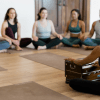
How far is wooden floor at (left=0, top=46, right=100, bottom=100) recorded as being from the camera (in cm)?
191

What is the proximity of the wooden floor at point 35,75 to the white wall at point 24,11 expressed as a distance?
8.17 ft

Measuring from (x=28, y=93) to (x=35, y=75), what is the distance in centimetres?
61

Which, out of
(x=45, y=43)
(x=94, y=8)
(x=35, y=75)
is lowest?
(x=35, y=75)

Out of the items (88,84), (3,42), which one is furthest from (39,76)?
(3,42)

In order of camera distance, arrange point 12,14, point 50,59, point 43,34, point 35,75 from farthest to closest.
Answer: point 43,34 < point 12,14 < point 50,59 < point 35,75

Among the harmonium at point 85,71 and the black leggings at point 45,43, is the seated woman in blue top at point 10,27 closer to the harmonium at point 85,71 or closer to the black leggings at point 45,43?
the black leggings at point 45,43

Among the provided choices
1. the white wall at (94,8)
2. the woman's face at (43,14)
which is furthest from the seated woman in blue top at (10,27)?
the white wall at (94,8)

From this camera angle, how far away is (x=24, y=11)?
18.9ft

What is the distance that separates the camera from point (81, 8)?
24.7ft

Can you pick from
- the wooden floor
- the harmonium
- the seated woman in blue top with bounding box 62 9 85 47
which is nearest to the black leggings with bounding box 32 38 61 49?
the seated woman in blue top with bounding box 62 9 85 47

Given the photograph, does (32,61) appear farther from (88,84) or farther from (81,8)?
(81,8)

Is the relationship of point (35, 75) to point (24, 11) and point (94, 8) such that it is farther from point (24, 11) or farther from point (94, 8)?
point (94, 8)

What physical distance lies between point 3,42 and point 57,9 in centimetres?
332

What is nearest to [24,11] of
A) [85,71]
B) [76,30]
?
[76,30]
